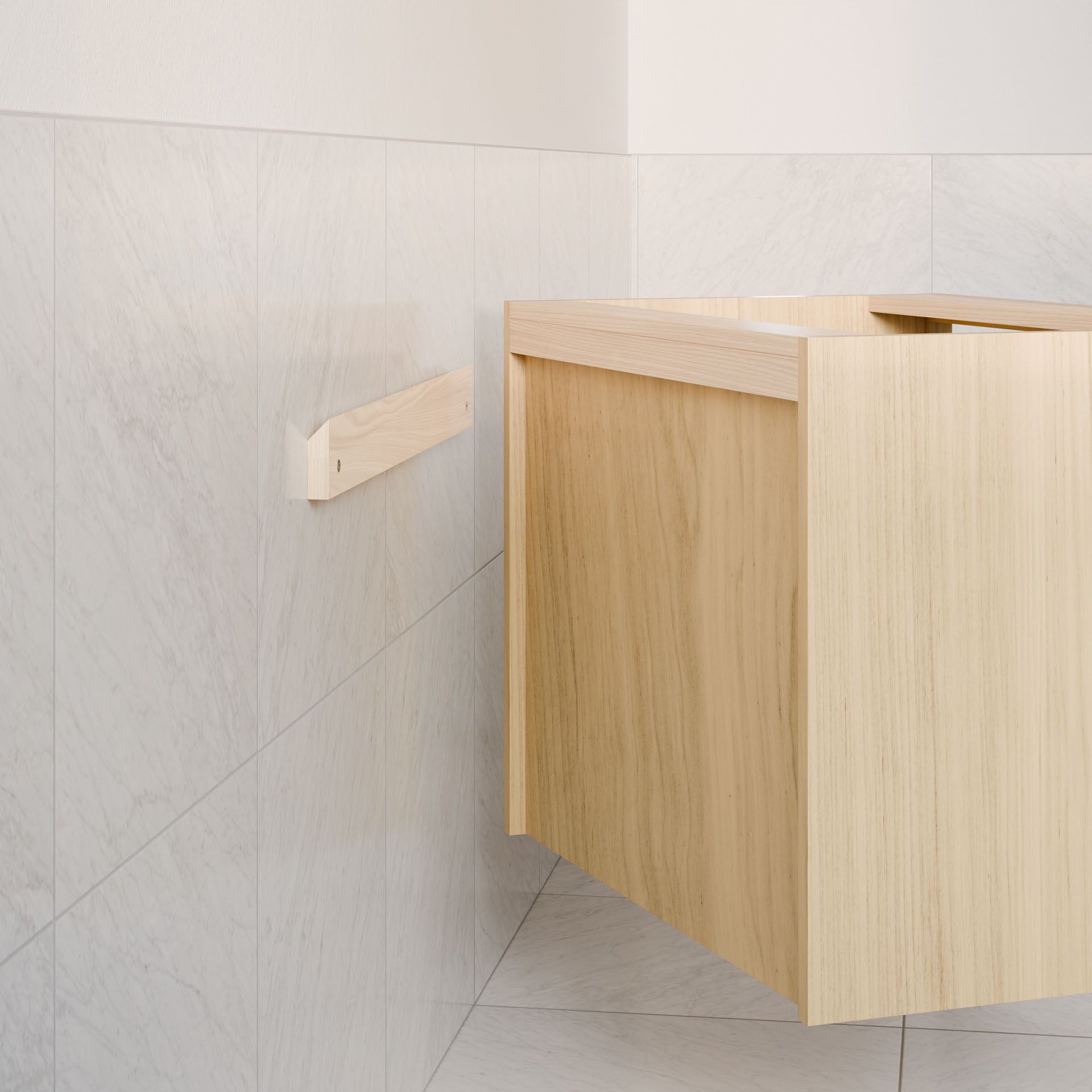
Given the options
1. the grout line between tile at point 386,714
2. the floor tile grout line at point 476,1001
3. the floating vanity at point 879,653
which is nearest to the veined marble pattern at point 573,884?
the floor tile grout line at point 476,1001

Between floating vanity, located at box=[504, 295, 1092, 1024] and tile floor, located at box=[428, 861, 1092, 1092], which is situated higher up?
floating vanity, located at box=[504, 295, 1092, 1024]

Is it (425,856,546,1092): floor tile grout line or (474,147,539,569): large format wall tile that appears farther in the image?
(474,147,539,569): large format wall tile

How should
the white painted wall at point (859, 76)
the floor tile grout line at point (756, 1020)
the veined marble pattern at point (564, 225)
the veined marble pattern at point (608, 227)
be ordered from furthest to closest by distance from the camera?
the white painted wall at point (859, 76)
the veined marble pattern at point (608, 227)
the veined marble pattern at point (564, 225)
the floor tile grout line at point (756, 1020)

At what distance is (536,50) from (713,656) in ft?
3.62

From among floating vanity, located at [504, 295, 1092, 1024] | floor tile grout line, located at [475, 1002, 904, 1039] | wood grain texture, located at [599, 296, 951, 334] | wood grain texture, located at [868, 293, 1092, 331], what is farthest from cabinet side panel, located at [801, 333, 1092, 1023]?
wood grain texture, located at [599, 296, 951, 334]

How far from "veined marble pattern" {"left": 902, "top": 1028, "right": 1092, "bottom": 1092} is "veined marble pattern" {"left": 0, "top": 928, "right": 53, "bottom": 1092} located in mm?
1100

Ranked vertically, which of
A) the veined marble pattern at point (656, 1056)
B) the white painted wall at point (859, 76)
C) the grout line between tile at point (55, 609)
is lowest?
the veined marble pattern at point (656, 1056)

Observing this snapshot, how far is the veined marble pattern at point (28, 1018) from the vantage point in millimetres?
763

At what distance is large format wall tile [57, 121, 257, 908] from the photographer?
0.83m

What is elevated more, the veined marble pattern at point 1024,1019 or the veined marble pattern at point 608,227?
the veined marble pattern at point 608,227

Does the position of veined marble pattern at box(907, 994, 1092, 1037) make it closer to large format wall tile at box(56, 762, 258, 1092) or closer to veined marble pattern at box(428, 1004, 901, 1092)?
veined marble pattern at box(428, 1004, 901, 1092)

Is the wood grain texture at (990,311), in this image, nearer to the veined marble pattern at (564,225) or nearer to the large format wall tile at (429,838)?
the veined marble pattern at (564,225)

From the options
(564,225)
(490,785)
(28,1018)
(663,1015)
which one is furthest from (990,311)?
(28,1018)

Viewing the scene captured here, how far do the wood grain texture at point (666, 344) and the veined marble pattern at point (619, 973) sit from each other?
2.87 ft
